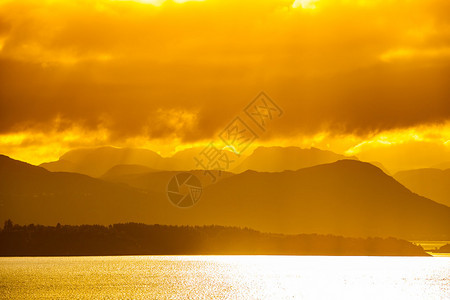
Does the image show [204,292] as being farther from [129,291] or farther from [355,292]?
[355,292]

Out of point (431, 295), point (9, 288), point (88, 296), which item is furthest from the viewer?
point (9, 288)

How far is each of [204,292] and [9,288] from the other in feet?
162

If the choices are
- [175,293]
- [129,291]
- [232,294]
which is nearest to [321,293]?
[232,294]

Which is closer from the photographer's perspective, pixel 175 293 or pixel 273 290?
pixel 175 293

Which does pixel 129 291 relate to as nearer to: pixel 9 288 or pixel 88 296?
pixel 88 296

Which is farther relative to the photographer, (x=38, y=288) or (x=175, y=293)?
(x=38, y=288)

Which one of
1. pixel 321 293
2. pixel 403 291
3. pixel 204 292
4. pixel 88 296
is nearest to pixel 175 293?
pixel 204 292

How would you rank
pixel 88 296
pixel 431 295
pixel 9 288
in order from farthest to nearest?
pixel 9 288 < pixel 431 295 < pixel 88 296

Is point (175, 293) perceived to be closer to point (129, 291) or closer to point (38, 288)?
point (129, 291)

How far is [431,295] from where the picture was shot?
563 ft

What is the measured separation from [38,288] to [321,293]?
69635 mm

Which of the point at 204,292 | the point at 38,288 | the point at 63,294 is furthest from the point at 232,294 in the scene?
the point at 38,288

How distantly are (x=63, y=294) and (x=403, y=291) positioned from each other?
82185 millimetres

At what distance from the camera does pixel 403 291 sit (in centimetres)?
18488
